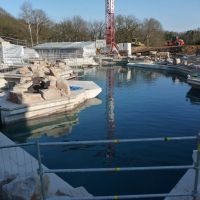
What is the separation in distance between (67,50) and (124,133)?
133 ft

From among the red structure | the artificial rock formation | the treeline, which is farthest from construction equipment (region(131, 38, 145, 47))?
the artificial rock formation

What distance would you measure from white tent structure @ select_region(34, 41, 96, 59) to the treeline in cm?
915

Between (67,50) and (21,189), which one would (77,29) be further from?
(21,189)

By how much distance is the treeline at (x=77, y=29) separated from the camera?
63938 mm

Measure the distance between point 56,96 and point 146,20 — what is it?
58492 millimetres

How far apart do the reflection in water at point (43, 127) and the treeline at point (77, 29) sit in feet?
155

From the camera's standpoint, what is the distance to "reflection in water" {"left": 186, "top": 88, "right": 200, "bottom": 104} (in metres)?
20.7

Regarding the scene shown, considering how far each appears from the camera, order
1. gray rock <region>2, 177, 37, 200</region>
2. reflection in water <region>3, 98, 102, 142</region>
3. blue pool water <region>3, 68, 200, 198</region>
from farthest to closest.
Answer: reflection in water <region>3, 98, 102, 142</region> → blue pool water <region>3, 68, 200, 198</region> → gray rock <region>2, 177, 37, 200</region>

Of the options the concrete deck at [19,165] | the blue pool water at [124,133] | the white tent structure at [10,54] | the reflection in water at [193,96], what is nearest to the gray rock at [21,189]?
the concrete deck at [19,165]

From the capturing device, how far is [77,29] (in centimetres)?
6862

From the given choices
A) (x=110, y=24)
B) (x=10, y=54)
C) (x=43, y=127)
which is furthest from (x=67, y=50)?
(x=43, y=127)

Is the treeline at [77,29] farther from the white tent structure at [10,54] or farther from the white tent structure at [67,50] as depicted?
the white tent structure at [10,54]

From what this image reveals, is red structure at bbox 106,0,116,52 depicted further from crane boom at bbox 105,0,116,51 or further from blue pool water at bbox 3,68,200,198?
blue pool water at bbox 3,68,200,198

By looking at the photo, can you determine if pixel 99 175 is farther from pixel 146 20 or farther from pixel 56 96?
pixel 146 20
